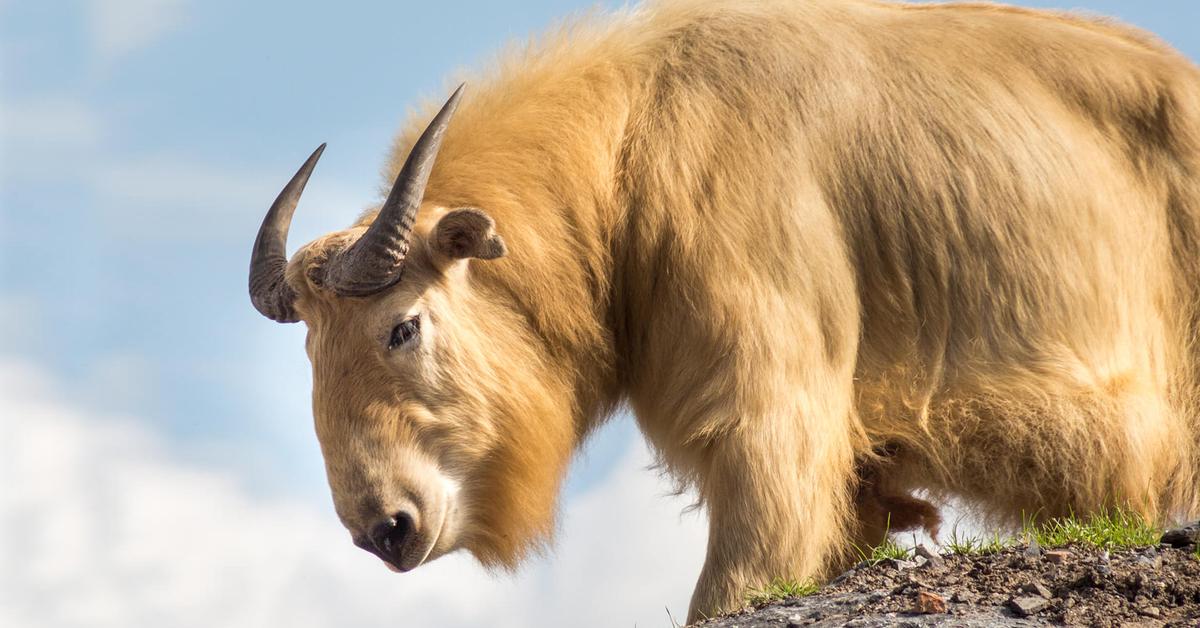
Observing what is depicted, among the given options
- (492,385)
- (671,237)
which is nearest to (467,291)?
(492,385)

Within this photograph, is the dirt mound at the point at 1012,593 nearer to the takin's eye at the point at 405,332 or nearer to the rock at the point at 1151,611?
the rock at the point at 1151,611

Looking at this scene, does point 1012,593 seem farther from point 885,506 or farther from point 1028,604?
point 885,506

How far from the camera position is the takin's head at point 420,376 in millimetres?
6344

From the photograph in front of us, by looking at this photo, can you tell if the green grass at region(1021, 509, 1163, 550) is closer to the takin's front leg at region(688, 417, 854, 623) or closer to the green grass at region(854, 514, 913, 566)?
the green grass at region(854, 514, 913, 566)

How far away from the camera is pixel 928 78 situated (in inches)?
A: 274

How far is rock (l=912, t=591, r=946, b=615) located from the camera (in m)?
5.18

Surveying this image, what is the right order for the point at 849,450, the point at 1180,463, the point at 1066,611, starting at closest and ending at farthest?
the point at 1066,611 < the point at 849,450 < the point at 1180,463

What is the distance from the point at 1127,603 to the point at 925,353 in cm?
171

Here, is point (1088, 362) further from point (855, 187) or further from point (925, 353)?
point (855, 187)

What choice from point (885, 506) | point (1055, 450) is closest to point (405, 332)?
point (885, 506)

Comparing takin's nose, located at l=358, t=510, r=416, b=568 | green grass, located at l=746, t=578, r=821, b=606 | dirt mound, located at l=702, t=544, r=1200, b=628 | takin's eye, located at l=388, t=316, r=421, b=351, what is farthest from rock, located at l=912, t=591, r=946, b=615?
takin's eye, located at l=388, t=316, r=421, b=351

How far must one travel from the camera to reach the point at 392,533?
20.7 feet

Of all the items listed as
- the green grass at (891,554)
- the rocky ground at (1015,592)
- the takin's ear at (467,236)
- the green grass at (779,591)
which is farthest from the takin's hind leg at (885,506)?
the takin's ear at (467,236)

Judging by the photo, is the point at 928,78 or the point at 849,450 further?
the point at 928,78
